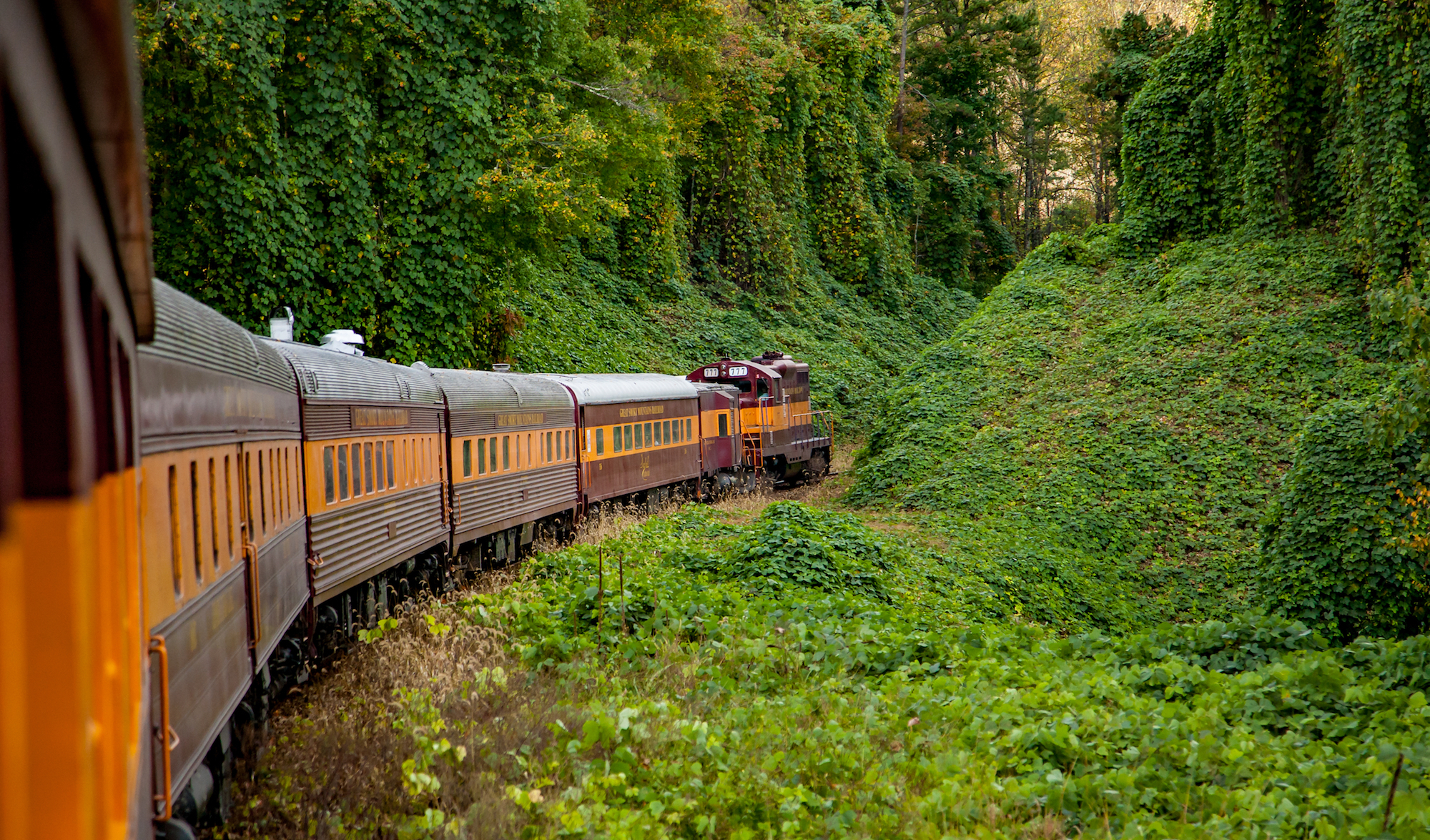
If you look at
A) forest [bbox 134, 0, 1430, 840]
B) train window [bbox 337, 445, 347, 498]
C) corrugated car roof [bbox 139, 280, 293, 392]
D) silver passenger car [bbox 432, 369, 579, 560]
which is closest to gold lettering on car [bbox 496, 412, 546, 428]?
silver passenger car [bbox 432, 369, 579, 560]

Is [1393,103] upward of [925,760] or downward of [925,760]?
upward

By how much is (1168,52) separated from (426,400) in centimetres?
2680

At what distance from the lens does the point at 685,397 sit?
76.8ft

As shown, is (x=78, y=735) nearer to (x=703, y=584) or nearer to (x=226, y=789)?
(x=226, y=789)

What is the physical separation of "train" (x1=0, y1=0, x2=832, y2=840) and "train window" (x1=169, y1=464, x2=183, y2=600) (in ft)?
0.06

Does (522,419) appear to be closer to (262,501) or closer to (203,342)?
(262,501)

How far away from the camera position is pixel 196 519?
16.4ft

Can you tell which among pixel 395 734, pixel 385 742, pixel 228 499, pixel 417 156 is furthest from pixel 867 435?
pixel 228 499

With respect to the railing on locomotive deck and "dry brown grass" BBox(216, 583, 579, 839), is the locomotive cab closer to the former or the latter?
the railing on locomotive deck

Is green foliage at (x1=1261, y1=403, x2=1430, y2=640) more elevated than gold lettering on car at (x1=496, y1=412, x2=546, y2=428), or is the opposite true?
gold lettering on car at (x1=496, y1=412, x2=546, y2=428)

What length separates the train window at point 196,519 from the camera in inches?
192

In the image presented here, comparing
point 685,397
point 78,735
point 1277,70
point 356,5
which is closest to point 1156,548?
point 685,397

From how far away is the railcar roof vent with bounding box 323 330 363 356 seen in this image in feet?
40.5

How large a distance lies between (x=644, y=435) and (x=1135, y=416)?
10557 millimetres
